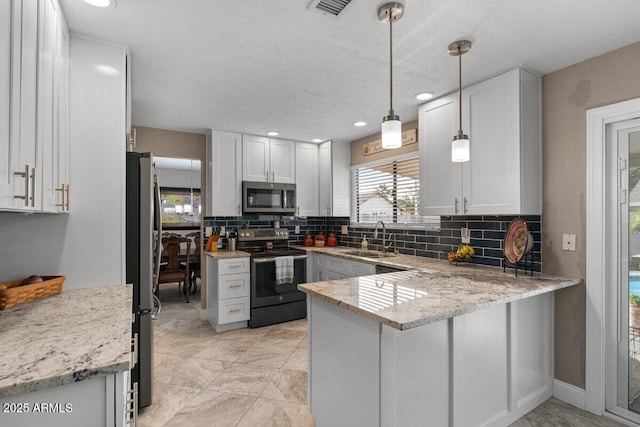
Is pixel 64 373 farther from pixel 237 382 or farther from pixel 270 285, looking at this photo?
pixel 270 285

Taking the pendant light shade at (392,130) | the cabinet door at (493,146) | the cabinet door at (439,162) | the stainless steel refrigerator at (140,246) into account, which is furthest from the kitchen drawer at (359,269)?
the stainless steel refrigerator at (140,246)

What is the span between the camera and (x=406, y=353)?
150 centimetres

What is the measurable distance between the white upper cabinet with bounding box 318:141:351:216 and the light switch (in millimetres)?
2661

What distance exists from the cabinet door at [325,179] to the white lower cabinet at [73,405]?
12.2 ft

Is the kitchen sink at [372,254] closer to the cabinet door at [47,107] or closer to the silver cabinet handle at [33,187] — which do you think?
the cabinet door at [47,107]

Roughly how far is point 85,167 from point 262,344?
2287 millimetres

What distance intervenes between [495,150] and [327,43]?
1457 mm

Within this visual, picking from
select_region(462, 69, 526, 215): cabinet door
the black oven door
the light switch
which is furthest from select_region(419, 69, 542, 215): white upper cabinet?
the black oven door

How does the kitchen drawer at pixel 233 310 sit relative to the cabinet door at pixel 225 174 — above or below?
below

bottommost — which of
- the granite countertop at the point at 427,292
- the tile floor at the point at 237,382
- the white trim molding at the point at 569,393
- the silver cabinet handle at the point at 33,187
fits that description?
the tile floor at the point at 237,382

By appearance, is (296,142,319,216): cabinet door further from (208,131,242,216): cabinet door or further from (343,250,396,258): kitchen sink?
(343,250,396,258): kitchen sink

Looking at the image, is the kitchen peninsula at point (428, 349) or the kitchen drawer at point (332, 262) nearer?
the kitchen peninsula at point (428, 349)

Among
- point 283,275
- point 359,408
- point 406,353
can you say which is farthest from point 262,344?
point 406,353

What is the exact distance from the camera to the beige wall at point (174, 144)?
12.5 feet
